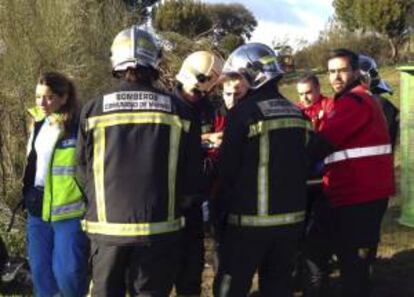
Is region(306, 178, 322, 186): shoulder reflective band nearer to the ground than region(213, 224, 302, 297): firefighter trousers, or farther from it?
farther from it

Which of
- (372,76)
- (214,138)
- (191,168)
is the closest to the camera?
(191,168)

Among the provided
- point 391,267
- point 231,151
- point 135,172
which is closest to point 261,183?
point 231,151

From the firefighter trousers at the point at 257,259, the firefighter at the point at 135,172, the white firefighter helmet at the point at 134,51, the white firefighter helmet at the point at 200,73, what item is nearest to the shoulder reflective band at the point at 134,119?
the firefighter at the point at 135,172

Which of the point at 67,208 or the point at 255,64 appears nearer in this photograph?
the point at 255,64

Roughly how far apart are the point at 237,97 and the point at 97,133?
120 centimetres

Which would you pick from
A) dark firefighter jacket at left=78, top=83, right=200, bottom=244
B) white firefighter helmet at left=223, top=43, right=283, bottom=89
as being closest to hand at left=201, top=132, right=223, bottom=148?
white firefighter helmet at left=223, top=43, right=283, bottom=89

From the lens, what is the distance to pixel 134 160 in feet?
13.9

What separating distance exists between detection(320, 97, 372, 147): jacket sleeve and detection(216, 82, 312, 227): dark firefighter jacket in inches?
24.8

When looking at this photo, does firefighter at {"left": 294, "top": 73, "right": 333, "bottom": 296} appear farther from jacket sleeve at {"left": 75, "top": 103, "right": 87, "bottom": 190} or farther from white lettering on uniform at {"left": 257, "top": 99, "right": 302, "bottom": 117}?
jacket sleeve at {"left": 75, "top": 103, "right": 87, "bottom": 190}

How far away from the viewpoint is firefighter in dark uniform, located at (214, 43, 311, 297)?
4.70 metres

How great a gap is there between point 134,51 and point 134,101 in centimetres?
31

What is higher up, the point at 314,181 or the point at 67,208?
the point at 314,181

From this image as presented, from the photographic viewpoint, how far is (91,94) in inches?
348

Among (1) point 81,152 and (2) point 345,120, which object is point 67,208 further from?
(2) point 345,120
